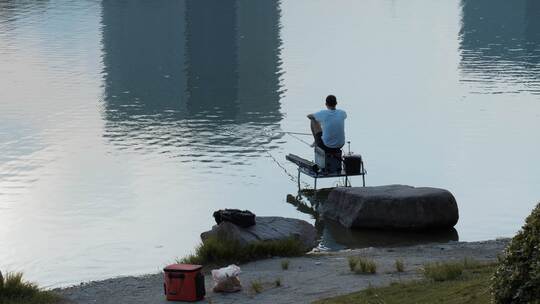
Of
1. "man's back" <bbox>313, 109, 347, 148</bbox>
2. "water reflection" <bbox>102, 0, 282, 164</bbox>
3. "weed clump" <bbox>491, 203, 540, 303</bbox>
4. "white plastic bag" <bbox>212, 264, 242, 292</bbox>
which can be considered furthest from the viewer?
"water reflection" <bbox>102, 0, 282, 164</bbox>

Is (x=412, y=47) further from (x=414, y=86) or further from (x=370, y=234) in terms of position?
(x=370, y=234)

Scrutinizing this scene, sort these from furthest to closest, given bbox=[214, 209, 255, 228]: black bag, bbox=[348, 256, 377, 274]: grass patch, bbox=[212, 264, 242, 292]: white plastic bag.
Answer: bbox=[214, 209, 255, 228]: black bag, bbox=[348, 256, 377, 274]: grass patch, bbox=[212, 264, 242, 292]: white plastic bag

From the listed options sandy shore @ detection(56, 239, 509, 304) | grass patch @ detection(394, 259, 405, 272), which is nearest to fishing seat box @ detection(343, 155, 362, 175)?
sandy shore @ detection(56, 239, 509, 304)

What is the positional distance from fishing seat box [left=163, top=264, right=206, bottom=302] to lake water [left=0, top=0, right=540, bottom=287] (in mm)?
3795

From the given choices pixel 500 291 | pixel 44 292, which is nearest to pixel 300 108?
pixel 44 292

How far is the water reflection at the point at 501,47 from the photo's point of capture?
145 ft

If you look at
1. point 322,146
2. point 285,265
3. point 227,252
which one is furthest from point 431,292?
point 322,146

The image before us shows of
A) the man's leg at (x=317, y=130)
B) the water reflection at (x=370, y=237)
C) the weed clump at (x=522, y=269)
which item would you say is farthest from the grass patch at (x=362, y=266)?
the man's leg at (x=317, y=130)

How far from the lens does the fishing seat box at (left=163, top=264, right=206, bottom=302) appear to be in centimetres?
1421

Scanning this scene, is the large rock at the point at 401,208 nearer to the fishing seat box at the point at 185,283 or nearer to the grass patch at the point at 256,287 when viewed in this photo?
the grass patch at the point at 256,287

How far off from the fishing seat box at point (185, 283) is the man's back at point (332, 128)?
8594 millimetres

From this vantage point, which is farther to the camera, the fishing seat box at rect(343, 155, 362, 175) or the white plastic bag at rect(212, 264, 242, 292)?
the fishing seat box at rect(343, 155, 362, 175)

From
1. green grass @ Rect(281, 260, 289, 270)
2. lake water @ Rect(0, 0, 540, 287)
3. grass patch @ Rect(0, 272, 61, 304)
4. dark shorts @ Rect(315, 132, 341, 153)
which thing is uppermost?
dark shorts @ Rect(315, 132, 341, 153)

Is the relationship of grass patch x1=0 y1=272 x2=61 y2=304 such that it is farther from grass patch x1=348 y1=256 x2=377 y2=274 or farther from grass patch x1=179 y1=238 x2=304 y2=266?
grass patch x1=348 y1=256 x2=377 y2=274
